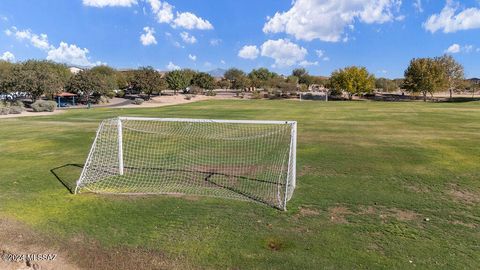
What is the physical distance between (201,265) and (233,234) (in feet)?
4.94

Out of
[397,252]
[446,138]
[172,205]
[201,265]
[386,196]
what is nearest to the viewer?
[201,265]

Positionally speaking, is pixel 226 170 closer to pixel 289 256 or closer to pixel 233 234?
pixel 233 234

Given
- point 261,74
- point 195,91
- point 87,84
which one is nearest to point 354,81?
point 195,91

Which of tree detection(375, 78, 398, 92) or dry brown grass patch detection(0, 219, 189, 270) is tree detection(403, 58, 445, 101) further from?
dry brown grass patch detection(0, 219, 189, 270)

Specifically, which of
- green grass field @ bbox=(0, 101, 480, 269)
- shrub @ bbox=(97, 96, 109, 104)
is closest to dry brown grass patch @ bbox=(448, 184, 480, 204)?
green grass field @ bbox=(0, 101, 480, 269)

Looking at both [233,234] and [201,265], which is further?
[233,234]

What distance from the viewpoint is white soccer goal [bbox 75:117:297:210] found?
12211mm

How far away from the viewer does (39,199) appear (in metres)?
11.4

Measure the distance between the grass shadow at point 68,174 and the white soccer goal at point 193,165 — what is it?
1.26 feet

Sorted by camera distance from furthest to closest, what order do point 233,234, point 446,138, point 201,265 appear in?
point 446,138 < point 233,234 < point 201,265

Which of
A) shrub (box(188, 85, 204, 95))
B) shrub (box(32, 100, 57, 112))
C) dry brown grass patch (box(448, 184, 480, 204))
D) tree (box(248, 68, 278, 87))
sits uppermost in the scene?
tree (box(248, 68, 278, 87))

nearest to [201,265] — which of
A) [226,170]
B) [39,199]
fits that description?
[39,199]

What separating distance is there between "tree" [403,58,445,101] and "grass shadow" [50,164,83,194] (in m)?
86.9

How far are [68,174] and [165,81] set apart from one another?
89830 millimetres
